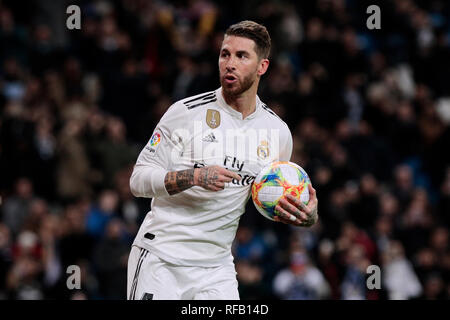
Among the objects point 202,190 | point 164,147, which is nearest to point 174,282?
point 202,190

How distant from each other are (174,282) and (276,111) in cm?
779

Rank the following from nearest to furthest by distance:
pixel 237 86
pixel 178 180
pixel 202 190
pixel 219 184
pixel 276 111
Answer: pixel 219 184
pixel 178 180
pixel 202 190
pixel 237 86
pixel 276 111

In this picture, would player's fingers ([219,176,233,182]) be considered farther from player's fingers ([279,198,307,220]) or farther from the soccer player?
player's fingers ([279,198,307,220])

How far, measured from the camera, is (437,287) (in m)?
12.4

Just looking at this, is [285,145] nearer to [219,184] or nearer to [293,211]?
[293,211]

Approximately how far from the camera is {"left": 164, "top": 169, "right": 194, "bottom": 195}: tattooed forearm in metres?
5.53

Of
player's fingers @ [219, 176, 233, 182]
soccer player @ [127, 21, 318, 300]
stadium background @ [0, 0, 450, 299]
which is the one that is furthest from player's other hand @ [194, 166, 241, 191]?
stadium background @ [0, 0, 450, 299]

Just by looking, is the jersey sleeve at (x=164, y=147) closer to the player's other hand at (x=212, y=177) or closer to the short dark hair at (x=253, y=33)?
the player's other hand at (x=212, y=177)

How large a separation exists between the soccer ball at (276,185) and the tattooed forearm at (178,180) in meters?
0.58

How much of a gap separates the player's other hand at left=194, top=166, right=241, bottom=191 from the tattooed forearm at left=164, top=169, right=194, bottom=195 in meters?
0.06

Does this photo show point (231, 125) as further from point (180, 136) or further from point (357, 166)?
point (357, 166)

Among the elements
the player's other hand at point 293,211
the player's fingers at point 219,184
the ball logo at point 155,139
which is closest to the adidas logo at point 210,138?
the ball logo at point 155,139

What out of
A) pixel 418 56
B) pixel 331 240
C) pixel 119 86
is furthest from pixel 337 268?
pixel 418 56

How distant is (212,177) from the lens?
17.8ft
